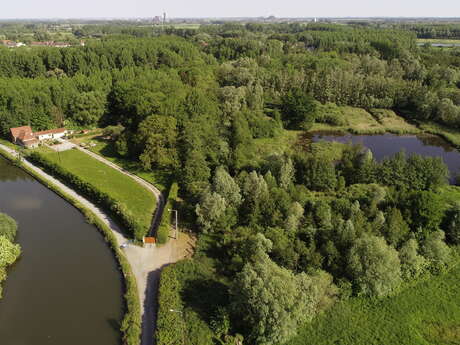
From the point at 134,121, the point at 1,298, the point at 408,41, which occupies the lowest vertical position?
the point at 1,298

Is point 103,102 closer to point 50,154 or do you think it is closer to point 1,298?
point 50,154

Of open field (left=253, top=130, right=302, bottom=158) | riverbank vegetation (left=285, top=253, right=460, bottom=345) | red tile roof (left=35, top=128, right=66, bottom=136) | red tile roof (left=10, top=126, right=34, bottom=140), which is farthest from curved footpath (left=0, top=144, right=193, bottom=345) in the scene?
red tile roof (left=35, top=128, right=66, bottom=136)

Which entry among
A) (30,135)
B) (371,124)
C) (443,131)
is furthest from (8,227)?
(443,131)

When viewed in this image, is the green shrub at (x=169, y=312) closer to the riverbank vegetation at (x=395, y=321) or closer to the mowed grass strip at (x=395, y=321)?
the riverbank vegetation at (x=395, y=321)

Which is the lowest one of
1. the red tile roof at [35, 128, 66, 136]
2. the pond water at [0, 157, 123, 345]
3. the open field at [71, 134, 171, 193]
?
the pond water at [0, 157, 123, 345]

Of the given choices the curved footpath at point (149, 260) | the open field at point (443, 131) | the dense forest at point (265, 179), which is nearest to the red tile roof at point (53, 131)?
the dense forest at point (265, 179)

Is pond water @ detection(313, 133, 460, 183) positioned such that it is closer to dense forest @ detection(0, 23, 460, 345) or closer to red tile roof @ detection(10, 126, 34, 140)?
dense forest @ detection(0, 23, 460, 345)

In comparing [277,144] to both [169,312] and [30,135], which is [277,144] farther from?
[30,135]

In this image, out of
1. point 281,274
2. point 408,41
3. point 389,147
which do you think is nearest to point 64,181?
point 281,274
